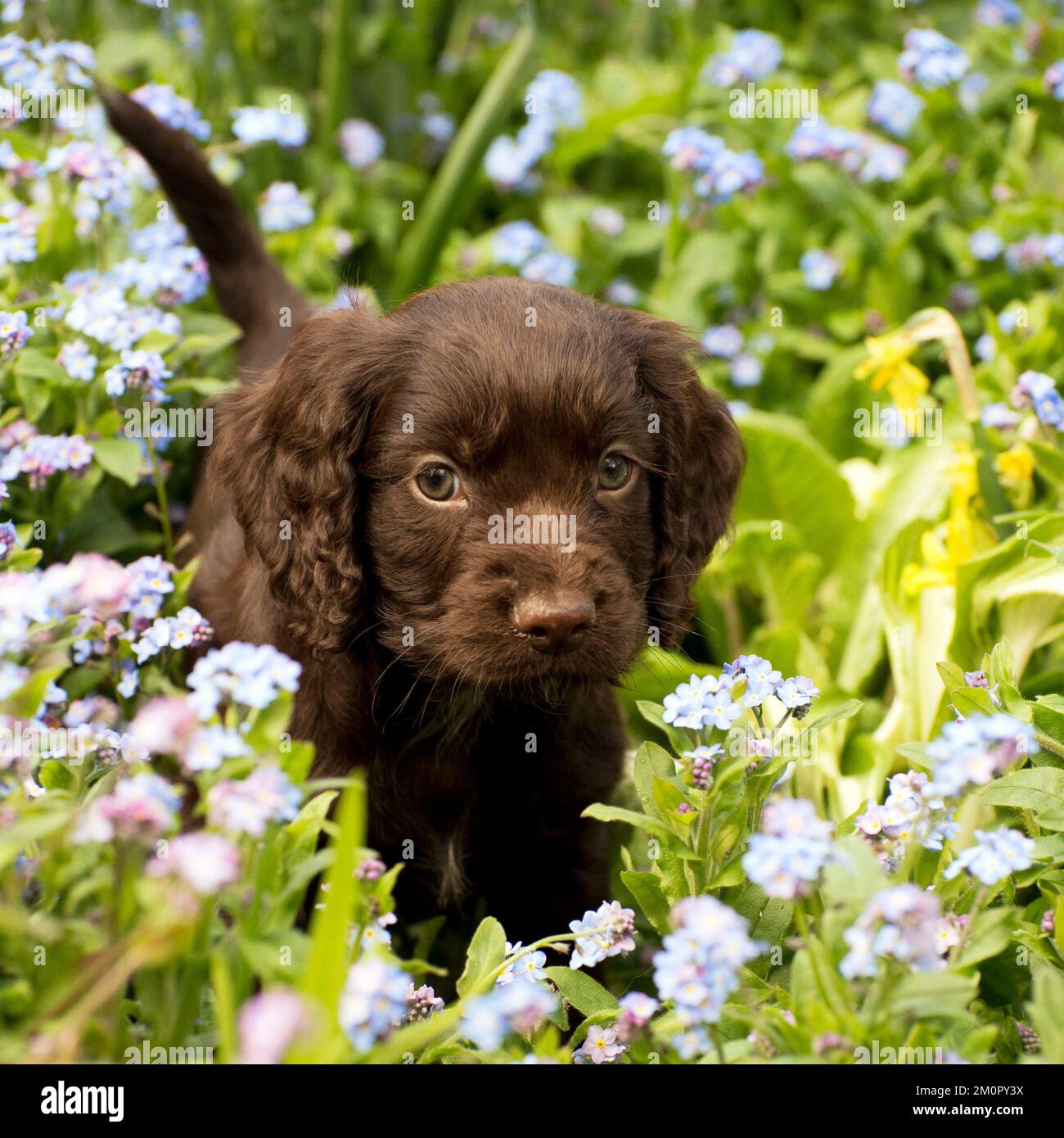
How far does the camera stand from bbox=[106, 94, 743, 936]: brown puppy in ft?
7.26

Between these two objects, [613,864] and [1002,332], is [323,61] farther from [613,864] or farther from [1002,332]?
[613,864]

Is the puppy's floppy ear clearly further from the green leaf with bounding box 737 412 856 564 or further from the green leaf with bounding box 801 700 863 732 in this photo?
the green leaf with bounding box 737 412 856 564

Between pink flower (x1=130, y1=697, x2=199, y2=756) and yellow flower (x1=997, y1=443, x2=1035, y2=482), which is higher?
yellow flower (x1=997, y1=443, x2=1035, y2=482)

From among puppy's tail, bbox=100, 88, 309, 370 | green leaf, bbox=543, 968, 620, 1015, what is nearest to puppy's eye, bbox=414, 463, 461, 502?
green leaf, bbox=543, 968, 620, 1015

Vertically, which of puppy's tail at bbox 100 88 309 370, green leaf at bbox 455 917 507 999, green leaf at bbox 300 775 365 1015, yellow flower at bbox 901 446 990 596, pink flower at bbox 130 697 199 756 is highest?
puppy's tail at bbox 100 88 309 370

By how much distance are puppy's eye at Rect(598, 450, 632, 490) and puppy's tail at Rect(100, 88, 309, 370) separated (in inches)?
40.9

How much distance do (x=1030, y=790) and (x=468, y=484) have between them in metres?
1.00

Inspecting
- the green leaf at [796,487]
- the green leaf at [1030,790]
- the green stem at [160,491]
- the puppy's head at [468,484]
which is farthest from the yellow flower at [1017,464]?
the green stem at [160,491]

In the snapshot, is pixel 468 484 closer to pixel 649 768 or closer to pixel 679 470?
pixel 679 470

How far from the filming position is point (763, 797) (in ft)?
6.41

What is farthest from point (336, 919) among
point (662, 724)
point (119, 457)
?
point (119, 457)
